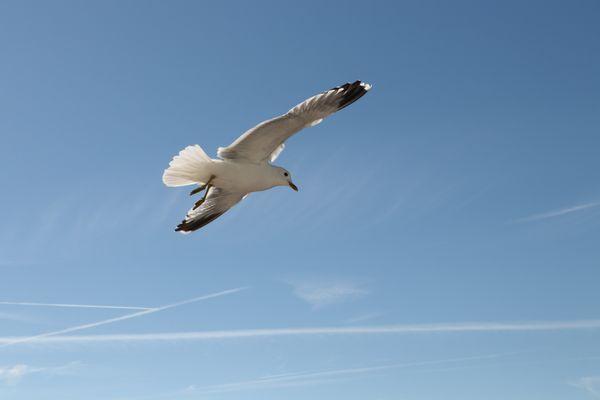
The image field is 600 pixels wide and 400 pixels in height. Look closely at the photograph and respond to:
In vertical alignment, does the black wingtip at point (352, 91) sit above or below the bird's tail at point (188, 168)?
above

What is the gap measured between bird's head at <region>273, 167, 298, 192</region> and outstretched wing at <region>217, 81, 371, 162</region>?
1.32 ft

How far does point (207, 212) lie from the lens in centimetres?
1767

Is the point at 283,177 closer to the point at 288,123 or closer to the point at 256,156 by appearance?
the point at 256,156

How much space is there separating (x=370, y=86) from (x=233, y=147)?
318cm

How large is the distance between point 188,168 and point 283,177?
81.6 inches

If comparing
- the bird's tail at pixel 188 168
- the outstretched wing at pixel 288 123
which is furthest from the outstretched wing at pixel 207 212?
the outstretched wing at pixel 288 123

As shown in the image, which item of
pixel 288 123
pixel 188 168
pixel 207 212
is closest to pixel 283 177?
pixel 288 123

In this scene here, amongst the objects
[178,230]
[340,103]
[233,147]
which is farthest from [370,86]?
[178,230]

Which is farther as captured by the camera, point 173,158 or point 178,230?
point 178,230

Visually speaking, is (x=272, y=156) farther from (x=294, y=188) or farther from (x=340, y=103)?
(x=340, y=103)

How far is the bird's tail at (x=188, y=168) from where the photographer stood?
51.4 ft

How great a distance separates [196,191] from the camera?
1669 cm

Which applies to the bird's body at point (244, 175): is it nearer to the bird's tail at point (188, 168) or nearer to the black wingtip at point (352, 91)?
the bird's tail at point (188, 168)

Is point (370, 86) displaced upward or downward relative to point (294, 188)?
upward
